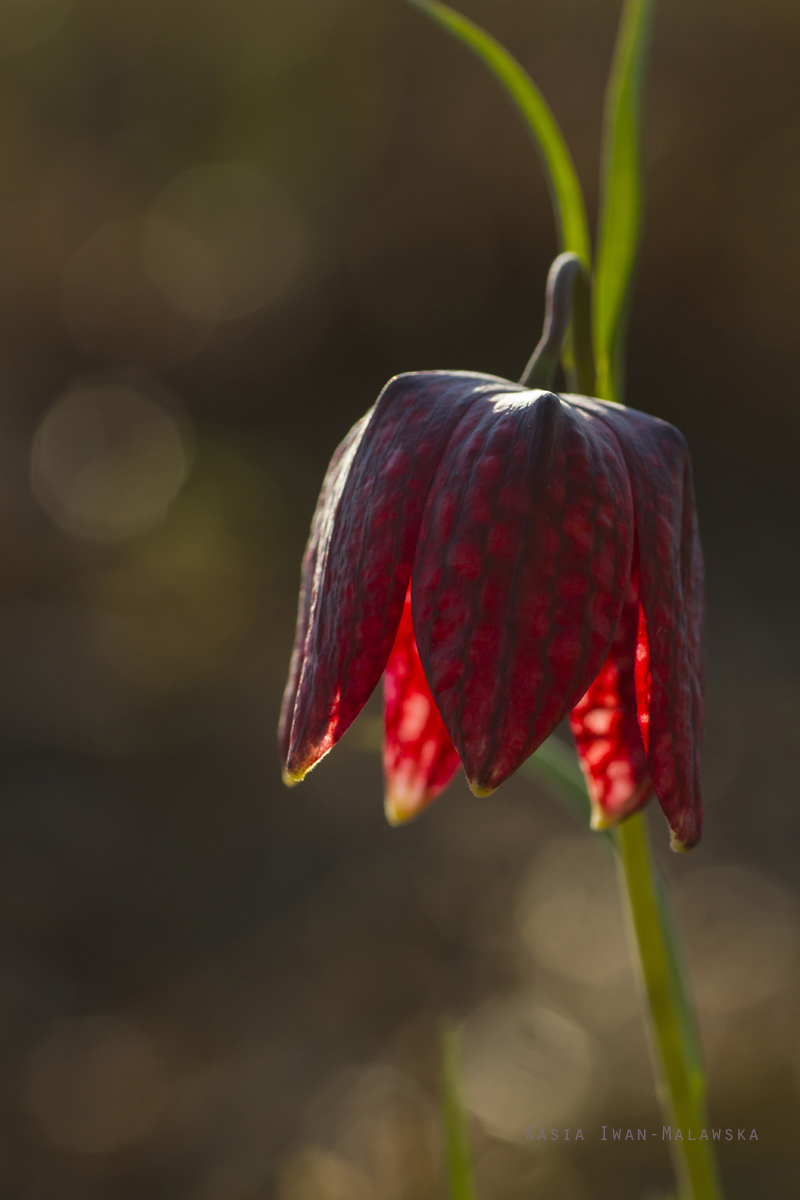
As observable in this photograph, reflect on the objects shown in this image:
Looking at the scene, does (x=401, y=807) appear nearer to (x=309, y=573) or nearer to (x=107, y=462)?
(x=309, y=573)

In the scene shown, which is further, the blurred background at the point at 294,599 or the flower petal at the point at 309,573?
Answer: the blurred background at the point at 294,599

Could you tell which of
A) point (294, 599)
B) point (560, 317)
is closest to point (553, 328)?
point (560, 317)

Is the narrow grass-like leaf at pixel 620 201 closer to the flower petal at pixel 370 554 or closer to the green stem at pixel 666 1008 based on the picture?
the flower petal at pixel 370 554

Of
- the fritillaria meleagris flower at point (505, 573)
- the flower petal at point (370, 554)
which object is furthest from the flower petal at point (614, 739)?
the flower petal at point (370, 554)

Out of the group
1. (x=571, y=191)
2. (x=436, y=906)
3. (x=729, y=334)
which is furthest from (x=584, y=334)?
(x=729, y=334)

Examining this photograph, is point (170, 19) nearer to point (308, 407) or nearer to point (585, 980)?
point (308, 407)

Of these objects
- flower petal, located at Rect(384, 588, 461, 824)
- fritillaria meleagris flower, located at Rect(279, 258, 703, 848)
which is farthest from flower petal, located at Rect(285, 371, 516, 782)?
flower petal, located at Rect(384, 588, 461, 824)
